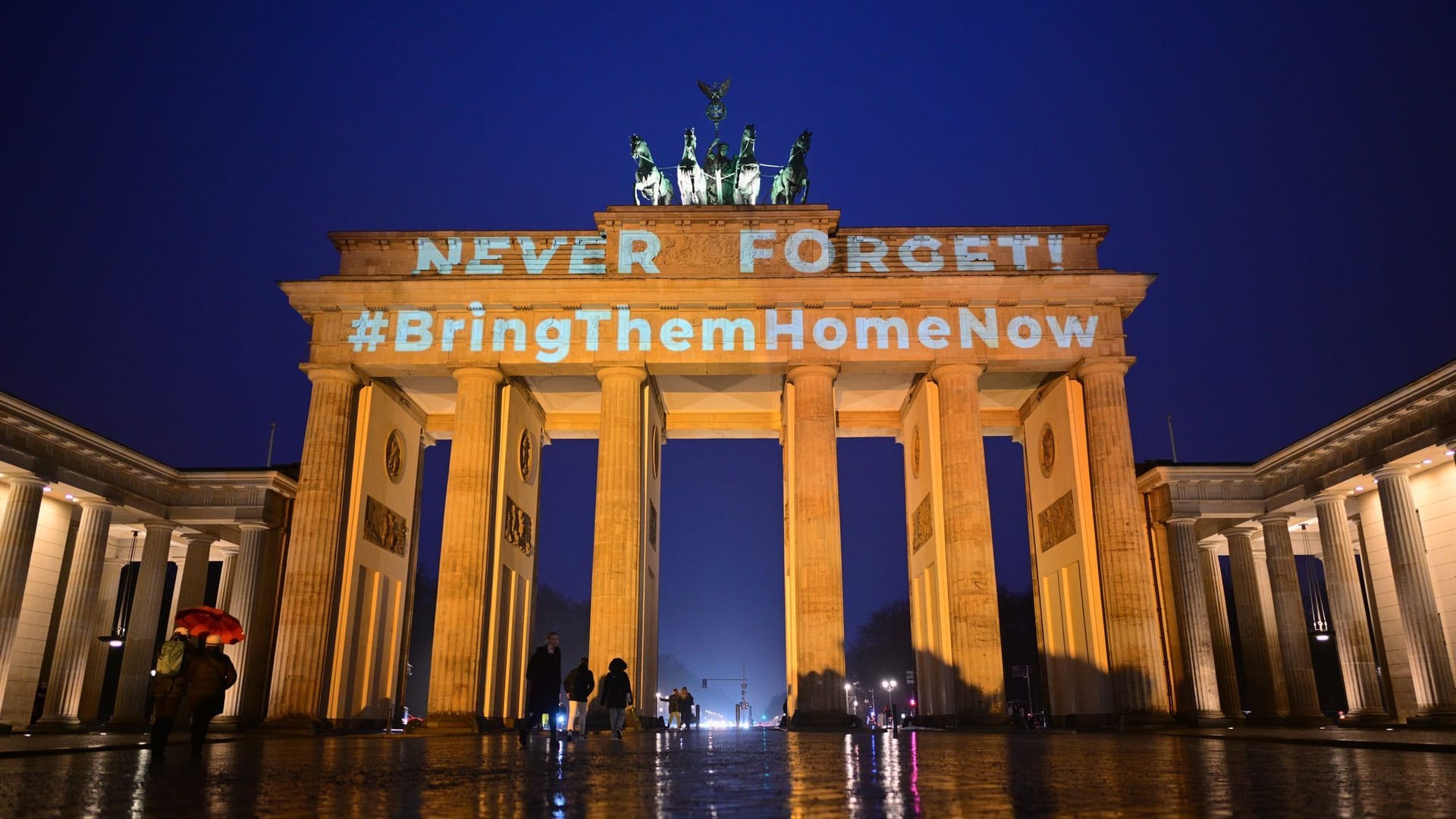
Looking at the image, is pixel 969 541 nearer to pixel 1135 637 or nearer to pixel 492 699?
pixel 1135 637

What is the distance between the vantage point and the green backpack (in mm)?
10805

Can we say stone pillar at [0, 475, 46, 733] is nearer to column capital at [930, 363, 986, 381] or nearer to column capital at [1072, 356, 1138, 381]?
column capital at [930, 363, 986, 381]

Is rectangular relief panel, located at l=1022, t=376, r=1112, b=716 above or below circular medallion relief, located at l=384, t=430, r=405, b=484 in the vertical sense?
below

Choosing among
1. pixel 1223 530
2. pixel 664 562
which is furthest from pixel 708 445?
pixel 1223 530

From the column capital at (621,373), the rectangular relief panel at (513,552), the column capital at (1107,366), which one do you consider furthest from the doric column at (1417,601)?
the rectangular relief panel at (513,552)

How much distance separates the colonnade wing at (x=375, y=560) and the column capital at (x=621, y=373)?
6.58 metres

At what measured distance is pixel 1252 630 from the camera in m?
27.6

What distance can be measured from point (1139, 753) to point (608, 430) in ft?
57.1

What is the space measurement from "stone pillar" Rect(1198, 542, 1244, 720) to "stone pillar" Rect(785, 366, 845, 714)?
10846 mm

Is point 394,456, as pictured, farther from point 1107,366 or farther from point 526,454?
point 1107,366

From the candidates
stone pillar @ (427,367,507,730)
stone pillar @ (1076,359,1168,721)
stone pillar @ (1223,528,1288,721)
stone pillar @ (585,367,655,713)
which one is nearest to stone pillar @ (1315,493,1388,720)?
stone pillar @ (1223,528,1288,721)

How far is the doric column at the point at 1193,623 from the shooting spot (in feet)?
81.1

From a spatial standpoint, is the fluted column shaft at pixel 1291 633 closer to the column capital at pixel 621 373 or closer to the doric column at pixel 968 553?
the doric column at pixel 968 553

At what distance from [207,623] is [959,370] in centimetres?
1894
